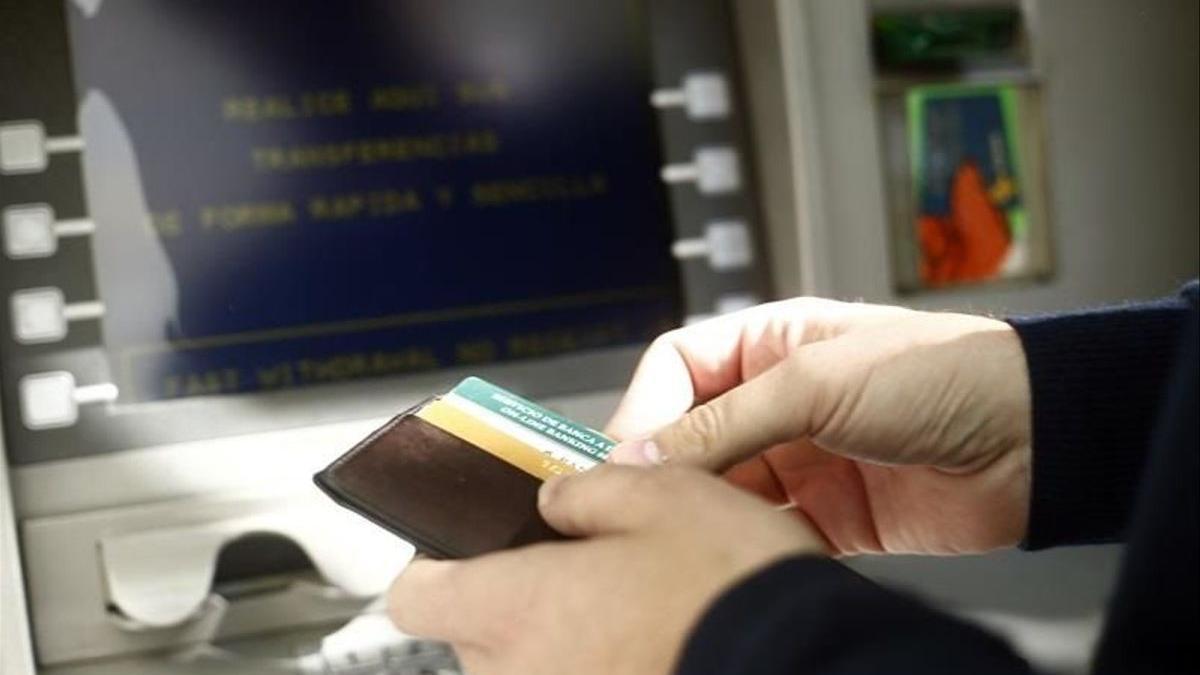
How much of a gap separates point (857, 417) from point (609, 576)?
0.96 feet

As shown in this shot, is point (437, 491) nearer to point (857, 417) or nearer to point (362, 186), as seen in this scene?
point (857, 417)

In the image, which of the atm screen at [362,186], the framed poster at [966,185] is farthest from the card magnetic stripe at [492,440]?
the framed poster at [966,185]

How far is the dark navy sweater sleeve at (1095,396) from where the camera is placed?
919 mm

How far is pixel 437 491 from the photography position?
81cm

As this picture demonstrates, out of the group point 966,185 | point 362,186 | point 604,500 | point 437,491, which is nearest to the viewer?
point 604,500

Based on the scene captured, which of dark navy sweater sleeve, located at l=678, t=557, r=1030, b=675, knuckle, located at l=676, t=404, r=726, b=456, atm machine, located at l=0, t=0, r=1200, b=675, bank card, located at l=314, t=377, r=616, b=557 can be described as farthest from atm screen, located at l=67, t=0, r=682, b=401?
→ dark navy sweater sleeve, located at l=678, t=557, r=1030, b=675

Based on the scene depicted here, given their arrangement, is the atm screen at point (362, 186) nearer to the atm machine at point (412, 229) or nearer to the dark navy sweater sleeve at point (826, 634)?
the atm machine at point (412, 229)

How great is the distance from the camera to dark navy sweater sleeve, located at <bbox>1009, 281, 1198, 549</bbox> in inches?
36.2

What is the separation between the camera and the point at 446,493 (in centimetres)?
81

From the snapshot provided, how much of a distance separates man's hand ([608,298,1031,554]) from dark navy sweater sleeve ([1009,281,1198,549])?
0.05ft

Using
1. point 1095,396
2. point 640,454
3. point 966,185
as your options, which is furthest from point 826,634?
point 966,185

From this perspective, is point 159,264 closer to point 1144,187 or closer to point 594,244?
point 594,244

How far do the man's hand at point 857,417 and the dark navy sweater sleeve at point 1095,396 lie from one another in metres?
0.02

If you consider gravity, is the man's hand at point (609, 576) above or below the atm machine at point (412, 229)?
below
